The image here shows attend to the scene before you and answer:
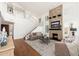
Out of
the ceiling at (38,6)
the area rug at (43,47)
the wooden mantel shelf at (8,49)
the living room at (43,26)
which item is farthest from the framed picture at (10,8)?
the area rug at (43,47)

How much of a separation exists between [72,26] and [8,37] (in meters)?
1.16

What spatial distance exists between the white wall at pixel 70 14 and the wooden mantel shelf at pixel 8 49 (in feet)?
3.24

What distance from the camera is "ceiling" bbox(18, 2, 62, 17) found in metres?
1.88

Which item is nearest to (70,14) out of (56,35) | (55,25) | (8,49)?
(55,25)

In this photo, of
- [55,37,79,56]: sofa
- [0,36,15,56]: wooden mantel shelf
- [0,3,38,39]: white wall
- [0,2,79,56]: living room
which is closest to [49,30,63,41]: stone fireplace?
[0,2,79,56]: living room

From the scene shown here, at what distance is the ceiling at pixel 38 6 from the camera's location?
6.18 ft

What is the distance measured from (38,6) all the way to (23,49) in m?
0.83

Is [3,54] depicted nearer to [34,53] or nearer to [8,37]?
[8,37]

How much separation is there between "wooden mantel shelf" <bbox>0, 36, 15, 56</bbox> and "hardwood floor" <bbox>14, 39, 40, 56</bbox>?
7 centimetres

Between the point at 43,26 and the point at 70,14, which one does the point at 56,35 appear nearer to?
the point at 43,26

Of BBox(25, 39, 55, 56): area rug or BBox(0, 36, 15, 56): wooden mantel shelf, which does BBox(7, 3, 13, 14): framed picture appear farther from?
BBox(25, 39, 55, 56): area rug

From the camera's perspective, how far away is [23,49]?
1886 millimetres

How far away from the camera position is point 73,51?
1.84m

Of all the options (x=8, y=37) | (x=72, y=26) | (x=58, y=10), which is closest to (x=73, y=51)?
(x=72, y=26)
